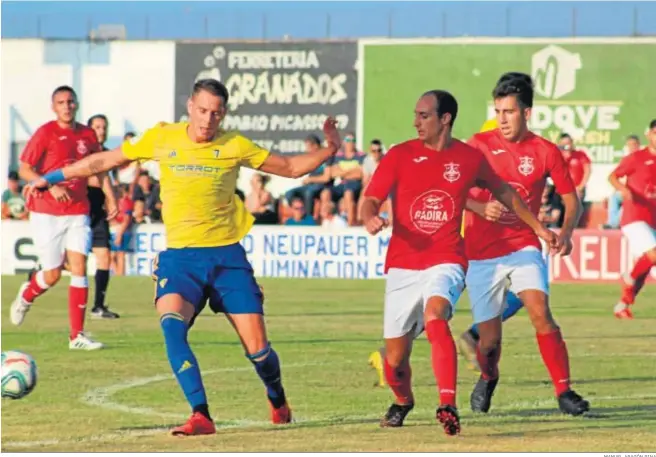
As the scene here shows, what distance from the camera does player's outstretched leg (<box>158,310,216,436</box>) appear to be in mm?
9867

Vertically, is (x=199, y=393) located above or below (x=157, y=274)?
below

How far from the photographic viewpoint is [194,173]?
34.5 ft

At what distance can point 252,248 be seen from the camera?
2923 centimetres

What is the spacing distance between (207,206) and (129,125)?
124 feet

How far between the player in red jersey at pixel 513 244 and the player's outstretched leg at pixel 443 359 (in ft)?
4.44

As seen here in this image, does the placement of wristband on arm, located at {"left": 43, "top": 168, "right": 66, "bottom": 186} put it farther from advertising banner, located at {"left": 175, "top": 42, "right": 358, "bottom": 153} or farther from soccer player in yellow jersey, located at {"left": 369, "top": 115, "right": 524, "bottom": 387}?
advertising banner, located at {"left": 175, "top": 42, "right": 358, "bottom": 153}

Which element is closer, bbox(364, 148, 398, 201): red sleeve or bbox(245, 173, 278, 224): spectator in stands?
bbox(364, 148, 398, 201): red sleeve

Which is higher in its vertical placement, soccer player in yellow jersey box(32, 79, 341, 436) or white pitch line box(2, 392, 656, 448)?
soccer player in yellow jersey box(32, 79, 341, 436)

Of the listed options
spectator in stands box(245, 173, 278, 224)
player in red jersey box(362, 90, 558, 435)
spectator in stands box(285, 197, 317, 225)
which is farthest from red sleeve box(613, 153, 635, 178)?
spectator in stands box(245, 173, 278, 224)

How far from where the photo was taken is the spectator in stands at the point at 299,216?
29.6 m

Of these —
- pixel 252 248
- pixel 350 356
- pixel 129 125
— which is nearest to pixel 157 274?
pixel 350 356

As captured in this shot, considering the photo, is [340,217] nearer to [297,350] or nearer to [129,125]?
[297,350]

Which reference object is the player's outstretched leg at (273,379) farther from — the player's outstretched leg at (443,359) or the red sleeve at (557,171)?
the red sleeve at (557,171)

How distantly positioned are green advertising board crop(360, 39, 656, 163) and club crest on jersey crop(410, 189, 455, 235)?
33.8 m
